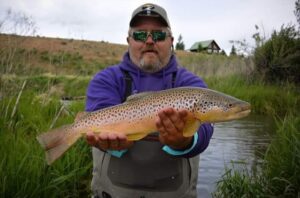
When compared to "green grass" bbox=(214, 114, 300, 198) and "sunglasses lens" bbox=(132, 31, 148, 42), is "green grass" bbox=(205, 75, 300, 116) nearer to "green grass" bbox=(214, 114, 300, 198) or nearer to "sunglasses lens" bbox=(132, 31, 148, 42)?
"green grass" bbox=(214, 114, 300, 198)

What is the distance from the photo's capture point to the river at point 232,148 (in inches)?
236

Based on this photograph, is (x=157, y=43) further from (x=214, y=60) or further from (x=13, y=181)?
(x=214, y=60)

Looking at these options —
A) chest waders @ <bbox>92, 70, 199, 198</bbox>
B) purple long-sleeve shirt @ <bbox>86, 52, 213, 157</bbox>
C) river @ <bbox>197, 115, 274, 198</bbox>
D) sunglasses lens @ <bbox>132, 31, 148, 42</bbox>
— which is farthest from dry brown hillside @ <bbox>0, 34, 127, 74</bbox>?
river @ <bbox>197, 115, 274, 198</bbox>

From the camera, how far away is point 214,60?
20.2 m

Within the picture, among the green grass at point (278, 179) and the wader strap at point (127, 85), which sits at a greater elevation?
the wader strap at point (127, 85)

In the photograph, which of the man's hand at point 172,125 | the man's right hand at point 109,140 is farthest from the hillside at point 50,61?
the man's hand at point 172,125

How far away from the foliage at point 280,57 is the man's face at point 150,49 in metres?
→ 13.3

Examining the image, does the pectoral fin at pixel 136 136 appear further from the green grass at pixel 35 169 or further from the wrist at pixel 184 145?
the green grass at pixel 35 169

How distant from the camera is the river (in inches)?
236

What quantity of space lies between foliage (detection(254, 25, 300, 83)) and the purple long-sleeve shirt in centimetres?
1335

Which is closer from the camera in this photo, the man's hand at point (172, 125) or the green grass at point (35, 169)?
the man's hand at point (172, 125)

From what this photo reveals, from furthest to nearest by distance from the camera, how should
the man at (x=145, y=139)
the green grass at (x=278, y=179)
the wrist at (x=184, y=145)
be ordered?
the green grass at (x=278, y=179), the man at (x=145, y=139), the wrist at (x=184, y=145)

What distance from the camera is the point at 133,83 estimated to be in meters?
3.46

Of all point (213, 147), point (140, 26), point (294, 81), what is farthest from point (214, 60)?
point (140, 26)
